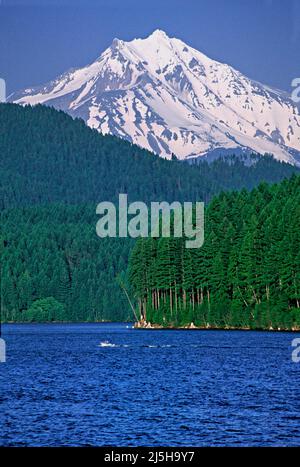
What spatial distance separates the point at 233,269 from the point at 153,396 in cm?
8734

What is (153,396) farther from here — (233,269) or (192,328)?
(192,328)

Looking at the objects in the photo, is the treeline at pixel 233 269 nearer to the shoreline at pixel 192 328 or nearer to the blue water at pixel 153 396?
the shoreline at pixel 192 328

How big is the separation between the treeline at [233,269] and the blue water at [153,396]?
1034 inches

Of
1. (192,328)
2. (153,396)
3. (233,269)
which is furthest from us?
(192,328)

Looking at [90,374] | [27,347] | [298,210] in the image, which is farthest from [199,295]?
[90,374]

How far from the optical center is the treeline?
481 ft

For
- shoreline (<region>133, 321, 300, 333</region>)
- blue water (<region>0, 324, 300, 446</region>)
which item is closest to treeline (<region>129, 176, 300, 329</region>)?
shoreline (<region>133, 321, 300, 333</region>)

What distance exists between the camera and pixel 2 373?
→ 91.2 metres

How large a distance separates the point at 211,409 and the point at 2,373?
2814cm

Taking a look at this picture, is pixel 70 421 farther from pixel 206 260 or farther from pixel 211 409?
pixel 206 260

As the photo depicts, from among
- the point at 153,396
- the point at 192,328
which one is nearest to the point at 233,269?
the point at 192,328

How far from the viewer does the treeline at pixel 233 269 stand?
481 feet

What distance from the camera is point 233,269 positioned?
16100 cm

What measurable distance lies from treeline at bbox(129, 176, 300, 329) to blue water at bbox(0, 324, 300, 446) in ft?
86.2
